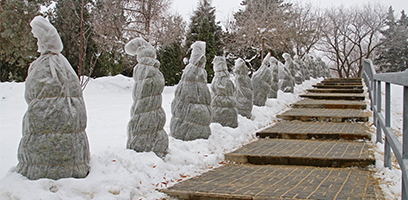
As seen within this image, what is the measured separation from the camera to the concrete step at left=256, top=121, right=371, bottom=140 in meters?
6.88

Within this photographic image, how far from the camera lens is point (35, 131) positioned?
145 inches

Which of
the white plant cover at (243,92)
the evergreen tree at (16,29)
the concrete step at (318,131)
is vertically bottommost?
the concrete step at (318,131)

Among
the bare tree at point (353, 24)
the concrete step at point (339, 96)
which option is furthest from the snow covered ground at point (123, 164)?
the bare tree at point (353, 24)

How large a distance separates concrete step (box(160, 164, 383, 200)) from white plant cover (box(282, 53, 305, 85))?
12538 millimetres

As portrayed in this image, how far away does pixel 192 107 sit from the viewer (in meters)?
6.38

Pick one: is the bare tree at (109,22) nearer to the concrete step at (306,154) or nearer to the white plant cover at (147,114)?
the white plant cover at (147,114)

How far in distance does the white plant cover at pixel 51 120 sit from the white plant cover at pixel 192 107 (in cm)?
257

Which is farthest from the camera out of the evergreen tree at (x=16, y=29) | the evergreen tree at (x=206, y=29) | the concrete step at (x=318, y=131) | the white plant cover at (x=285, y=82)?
the evergreen tree at (x=206, y=29)

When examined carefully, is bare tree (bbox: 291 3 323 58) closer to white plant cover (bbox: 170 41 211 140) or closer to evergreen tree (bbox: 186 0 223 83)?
evergreen tree (bbox: 186 0 223 83)

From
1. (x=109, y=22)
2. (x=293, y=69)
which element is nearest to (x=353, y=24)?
(x=293, y=69)

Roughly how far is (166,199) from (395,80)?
2.88m

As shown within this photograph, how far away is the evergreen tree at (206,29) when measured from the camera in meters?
25.4

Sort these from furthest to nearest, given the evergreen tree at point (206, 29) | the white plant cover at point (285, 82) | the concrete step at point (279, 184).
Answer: the evergreen tree at point (206, 29), the white plant cover at point (285, 82), the concrete step at point (279, 184)

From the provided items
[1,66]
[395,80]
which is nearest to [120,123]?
[395,80]
